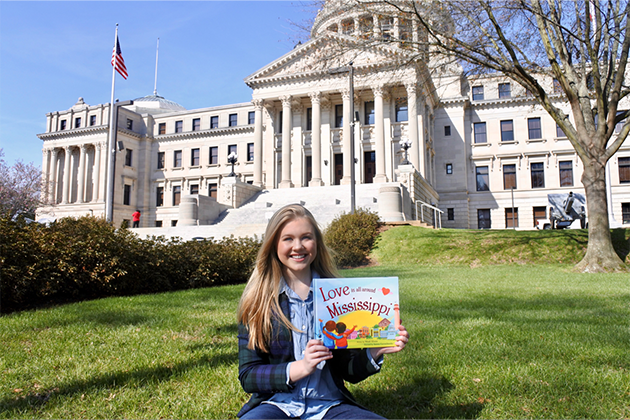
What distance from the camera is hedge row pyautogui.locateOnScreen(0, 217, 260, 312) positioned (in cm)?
732

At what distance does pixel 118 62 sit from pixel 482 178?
122 ft

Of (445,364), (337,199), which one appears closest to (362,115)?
(337,199)

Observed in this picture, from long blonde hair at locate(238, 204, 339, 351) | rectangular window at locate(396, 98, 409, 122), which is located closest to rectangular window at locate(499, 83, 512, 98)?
rectangular window at locate(396, 98, 409, 122)

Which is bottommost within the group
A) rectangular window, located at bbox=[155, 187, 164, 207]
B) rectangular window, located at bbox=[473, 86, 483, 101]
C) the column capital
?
rectangular window, located at bbox=[155, 187, 164, 207]

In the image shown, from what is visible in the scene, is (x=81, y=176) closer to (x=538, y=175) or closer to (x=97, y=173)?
(x=97, y=173)

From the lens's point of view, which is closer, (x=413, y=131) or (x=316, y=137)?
(x=413, y=131)

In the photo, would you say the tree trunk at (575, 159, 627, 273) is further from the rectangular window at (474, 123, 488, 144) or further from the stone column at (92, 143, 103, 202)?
the stone column at (92, 143, 103, 202)

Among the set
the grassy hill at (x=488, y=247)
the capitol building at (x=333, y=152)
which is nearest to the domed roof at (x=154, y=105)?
the capitol building at (x=333, y=152)

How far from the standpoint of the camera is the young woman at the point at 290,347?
7.66 ft

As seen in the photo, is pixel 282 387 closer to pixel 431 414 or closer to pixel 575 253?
pixel 431 414

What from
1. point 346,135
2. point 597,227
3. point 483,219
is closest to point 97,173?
point 346,135

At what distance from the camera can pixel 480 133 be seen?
47.3m

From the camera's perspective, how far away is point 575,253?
15930mm

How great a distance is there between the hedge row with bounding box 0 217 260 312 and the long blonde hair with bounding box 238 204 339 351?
6297 millimetres
